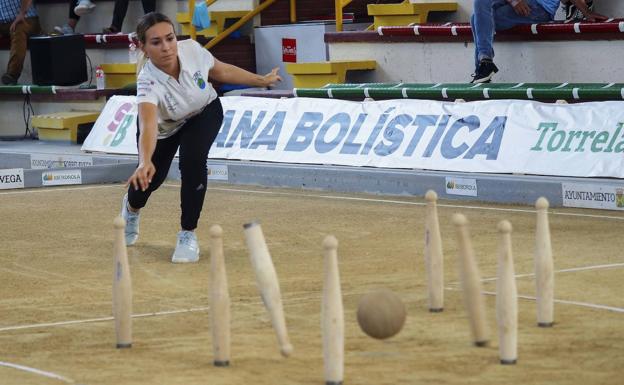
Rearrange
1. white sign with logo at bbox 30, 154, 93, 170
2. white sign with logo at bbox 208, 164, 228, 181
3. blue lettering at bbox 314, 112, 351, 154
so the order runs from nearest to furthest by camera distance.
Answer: blue lettering at bbox 314, 112, 351, 154
white sign with logo at bbox 208, 164, 228, 181
white sign with logo at bbox 30, 154, 93, 170

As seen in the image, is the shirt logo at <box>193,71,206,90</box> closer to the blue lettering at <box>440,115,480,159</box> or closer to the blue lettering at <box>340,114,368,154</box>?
the blue lettering at <box>440,115,480,159</box>

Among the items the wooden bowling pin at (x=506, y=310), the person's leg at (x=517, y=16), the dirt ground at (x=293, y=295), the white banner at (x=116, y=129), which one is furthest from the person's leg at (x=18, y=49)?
the wooden bowling pin at (x=506, y=310)

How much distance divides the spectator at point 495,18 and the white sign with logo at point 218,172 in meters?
2.74

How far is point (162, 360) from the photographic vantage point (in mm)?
6383

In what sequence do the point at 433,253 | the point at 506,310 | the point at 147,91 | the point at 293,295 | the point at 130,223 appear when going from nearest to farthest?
the point at 506,310, the point at 433,253, the point at 293,295, the point at 147,91, the point at 130,223

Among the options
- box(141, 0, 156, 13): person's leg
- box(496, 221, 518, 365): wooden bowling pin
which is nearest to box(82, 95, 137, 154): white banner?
box(141, 0, 156, 13): person's leg

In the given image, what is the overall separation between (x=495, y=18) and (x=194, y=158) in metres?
5.83

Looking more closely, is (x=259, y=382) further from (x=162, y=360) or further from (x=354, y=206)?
(x=354, y=206)

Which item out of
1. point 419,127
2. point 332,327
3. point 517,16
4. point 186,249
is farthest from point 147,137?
point 517,16

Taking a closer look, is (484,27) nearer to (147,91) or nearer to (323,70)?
(323,70)

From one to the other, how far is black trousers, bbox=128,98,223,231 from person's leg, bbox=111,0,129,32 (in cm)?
987

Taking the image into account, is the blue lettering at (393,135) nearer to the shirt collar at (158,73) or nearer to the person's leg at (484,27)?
the person's leg at (484,27)

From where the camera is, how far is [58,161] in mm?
15867

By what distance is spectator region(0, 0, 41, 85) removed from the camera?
19047mm
